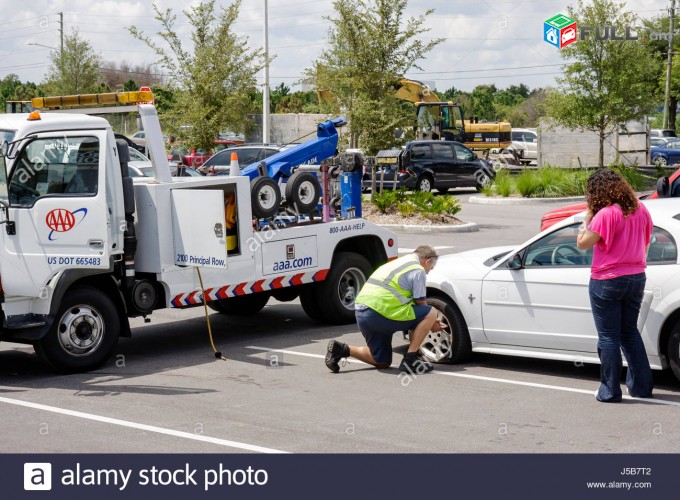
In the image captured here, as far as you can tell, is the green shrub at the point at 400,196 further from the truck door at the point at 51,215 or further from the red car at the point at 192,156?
the truck door at the point at 51,215

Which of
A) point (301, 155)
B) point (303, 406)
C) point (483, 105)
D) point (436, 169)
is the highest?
point (483, 105)

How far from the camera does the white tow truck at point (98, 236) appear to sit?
9.50m

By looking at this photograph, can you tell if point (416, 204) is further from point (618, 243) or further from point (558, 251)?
point (618, 243)

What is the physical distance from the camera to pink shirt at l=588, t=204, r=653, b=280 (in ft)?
26.4

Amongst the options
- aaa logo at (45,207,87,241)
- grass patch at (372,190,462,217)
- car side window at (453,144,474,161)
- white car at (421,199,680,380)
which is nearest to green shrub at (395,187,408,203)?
grass patch at (372,190,462,217)

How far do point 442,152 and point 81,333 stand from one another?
22916mm

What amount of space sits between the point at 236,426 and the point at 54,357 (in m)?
2.61

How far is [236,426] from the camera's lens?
25.4 feet

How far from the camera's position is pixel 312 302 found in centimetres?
1205

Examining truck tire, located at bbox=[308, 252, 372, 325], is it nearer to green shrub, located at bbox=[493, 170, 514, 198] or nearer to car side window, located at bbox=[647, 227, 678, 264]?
car side window, located at bbox=[647, 227, 678, 264]

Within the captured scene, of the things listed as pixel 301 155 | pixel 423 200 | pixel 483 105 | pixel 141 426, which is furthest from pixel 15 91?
pixel 141 426

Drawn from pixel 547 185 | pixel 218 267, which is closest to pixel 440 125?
pixel 547 185

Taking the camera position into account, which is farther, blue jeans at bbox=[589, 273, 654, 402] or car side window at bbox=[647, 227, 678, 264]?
car side window at bbox=[647, 227, 678, 264]

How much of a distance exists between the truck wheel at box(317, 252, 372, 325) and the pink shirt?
4.38 metres
